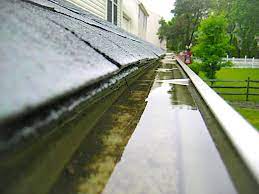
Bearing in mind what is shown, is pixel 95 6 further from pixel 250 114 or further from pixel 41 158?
pixel 250 114

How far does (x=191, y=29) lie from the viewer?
4184cm

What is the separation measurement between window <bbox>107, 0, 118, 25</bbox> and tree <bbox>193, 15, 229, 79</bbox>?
818 centimetres

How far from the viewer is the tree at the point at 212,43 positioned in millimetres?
17031

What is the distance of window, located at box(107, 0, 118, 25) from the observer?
9602 mm

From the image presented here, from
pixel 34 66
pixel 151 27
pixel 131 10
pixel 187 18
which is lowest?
pixel 34 66

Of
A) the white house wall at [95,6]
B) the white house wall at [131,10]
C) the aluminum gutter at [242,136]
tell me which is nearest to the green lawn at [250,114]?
the white house wall at [95,6]

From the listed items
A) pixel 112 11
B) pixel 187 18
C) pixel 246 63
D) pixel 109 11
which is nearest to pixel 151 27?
pixel 187 18

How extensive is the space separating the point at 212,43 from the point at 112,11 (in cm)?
955

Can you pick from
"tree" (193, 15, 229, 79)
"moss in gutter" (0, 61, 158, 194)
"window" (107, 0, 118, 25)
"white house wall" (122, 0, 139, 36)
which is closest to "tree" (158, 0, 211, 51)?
"tree" (193, 15, 229, 79)

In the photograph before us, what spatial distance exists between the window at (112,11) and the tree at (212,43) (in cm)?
818

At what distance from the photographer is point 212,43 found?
17562 mm

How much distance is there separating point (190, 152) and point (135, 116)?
53cm

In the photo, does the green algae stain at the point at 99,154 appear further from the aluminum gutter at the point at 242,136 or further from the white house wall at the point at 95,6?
the white house wall at the point at 95,6

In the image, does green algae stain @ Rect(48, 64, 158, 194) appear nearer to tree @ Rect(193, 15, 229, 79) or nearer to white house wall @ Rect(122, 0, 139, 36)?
white house wall @ Rect(122, 0, 139, 36)
